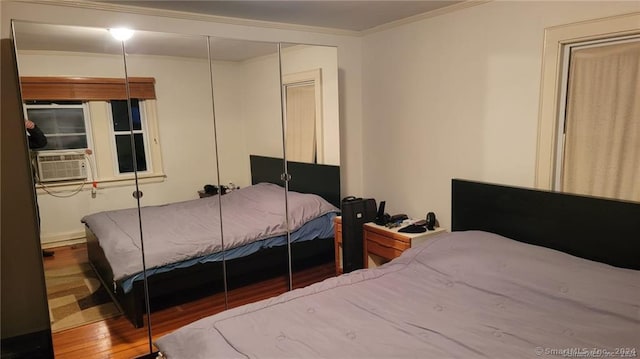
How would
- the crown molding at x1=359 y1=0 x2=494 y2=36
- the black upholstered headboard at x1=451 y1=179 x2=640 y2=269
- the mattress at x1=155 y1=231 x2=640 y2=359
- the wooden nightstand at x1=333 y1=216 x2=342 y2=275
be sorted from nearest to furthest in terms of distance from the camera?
1. the mattress at x1=155 y1=231 x2=640 y2=359
2. the black upholstered headboard at x1=451 y1=179 x2=640 y2=269
3. the crown molding at x1=359 y1=0 x2=494 y2=36
4. the wooden nightstand at x1=333 y1=216 x2=342 y2=275

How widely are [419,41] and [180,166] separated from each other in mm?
2122

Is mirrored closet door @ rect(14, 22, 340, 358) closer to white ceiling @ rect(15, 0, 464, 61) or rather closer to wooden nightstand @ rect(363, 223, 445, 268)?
white ceiling @ rect(15, 0, 464, 61)

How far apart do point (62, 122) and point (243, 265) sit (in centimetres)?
160

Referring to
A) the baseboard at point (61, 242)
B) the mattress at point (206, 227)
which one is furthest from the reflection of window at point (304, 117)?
the baseboard at point (61, 242)

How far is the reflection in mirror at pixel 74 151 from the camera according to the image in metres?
2.38

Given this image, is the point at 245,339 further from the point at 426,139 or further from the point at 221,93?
the point at 426,139

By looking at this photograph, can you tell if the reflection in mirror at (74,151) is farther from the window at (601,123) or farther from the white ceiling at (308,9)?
the window at (601,123)

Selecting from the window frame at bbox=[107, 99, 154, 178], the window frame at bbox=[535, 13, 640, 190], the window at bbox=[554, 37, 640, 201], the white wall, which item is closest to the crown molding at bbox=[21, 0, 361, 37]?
the white wall

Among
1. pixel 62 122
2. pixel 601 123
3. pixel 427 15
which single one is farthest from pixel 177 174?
pixel 601 123

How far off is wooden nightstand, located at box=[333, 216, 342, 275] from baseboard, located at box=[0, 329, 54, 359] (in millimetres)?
2188

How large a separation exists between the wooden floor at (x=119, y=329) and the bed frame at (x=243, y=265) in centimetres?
7

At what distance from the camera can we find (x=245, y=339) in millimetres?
1794

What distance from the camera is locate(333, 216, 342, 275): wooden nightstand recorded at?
3607mm

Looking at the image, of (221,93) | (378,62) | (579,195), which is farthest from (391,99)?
(579,195)
